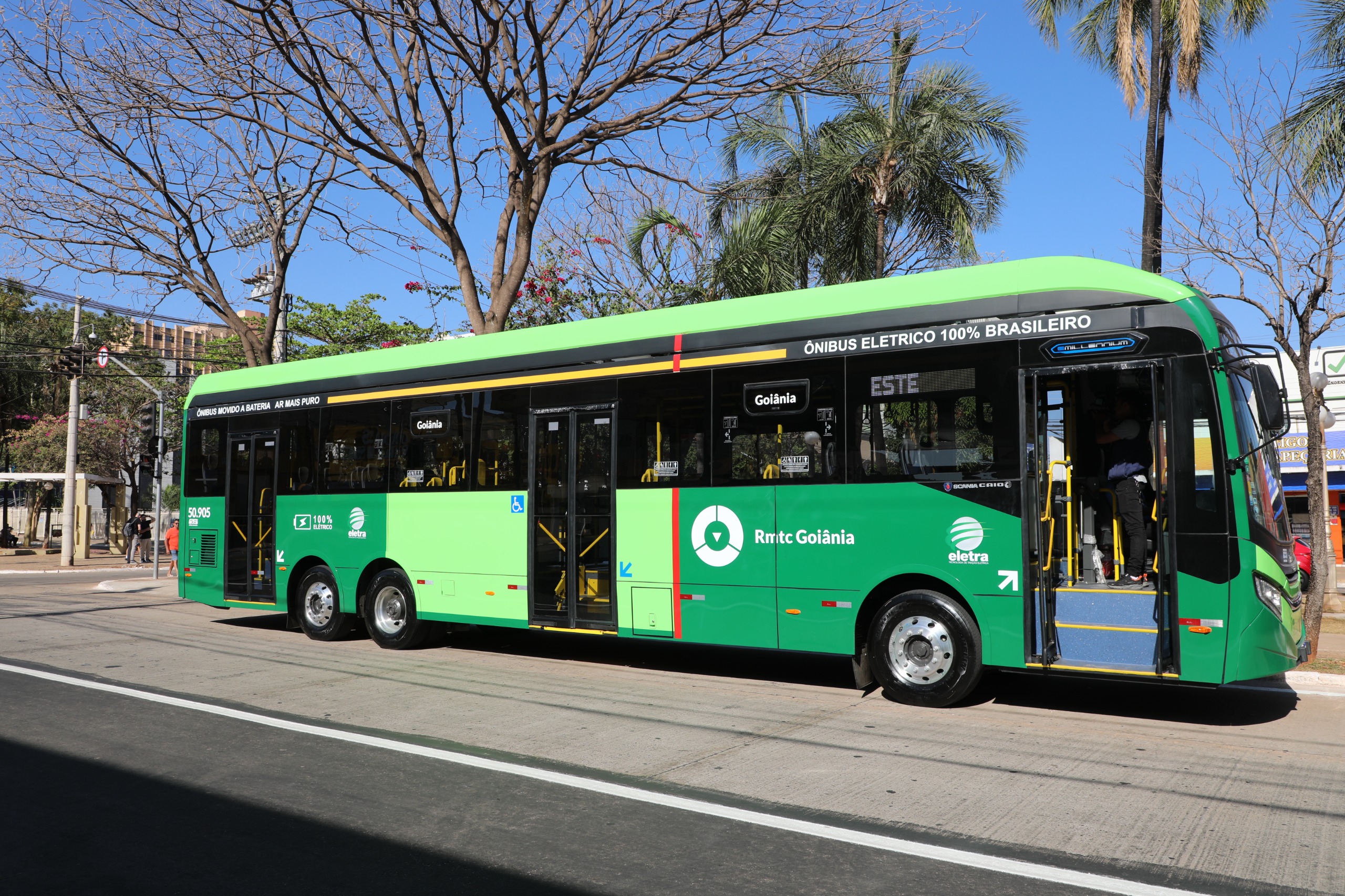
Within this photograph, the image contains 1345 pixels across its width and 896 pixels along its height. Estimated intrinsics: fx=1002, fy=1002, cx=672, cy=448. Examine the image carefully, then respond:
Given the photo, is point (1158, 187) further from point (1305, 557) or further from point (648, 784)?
point (648, 784)

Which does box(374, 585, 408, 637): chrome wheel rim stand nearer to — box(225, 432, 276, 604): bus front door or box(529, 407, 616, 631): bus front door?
box(225, 432, 276, 604): bus front door

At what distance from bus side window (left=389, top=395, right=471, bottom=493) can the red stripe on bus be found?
9.45 ft

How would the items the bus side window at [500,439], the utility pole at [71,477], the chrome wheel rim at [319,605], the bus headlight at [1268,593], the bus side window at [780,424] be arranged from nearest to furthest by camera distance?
the bus headlight at [1268,593] < the bus side window at [780,424] < the bus side window at [500,439] < the chrome wheel rim at [319,605] < the utility pole at [71,477]

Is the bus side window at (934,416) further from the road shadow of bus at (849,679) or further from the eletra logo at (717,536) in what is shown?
the road shadow of bus at (849,679)

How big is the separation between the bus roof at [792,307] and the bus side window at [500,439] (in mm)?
506

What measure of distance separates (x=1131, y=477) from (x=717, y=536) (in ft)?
11.7

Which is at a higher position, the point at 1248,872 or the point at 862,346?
the point at 862,346

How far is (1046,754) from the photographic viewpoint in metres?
6.73

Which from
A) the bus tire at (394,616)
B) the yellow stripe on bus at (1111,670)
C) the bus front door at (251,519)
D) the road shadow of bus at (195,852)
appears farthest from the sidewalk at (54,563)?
the yellow stripe on bus at (1111,670)

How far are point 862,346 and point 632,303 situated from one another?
15.4 meters

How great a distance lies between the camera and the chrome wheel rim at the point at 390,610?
12156mm

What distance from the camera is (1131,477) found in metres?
7.80

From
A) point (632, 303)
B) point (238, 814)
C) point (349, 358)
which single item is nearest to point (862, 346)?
point (238, 814)

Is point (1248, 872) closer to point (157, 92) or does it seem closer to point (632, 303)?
point (157, 92)
